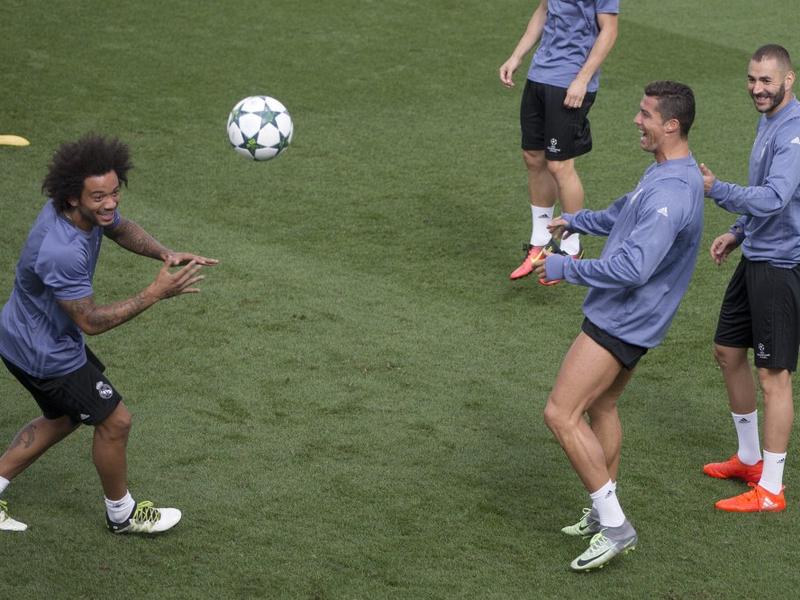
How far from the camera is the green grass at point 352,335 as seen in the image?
5.84m

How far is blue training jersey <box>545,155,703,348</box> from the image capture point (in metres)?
5.34

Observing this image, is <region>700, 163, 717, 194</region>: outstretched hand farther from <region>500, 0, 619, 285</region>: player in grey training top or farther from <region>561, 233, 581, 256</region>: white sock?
<region>561, 233, 581, 256</region>: white sock

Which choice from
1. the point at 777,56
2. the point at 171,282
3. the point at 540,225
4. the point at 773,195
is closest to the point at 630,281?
the point at 773,195

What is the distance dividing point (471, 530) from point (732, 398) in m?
1.71

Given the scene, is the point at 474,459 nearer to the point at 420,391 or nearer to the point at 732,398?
the point at 420,391

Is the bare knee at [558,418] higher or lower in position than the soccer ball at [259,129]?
lower

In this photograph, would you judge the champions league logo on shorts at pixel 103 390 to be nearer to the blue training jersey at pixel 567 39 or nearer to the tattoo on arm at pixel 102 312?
the tattoo on arm at pixel 102 312

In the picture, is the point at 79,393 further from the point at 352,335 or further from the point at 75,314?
the point at 352,335

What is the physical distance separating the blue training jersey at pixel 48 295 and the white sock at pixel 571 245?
4442 millimetres

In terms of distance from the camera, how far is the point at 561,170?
9.06 meters

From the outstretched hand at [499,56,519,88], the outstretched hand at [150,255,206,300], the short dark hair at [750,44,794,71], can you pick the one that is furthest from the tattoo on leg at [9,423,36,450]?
the outstretched hand at [499,56,519,88]

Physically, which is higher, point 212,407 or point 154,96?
point 154,96

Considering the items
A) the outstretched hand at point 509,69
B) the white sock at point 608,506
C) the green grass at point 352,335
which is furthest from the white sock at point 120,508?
the outstretched hand at point 509,69

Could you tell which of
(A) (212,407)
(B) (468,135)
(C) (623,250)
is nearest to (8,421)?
(A) (212,407)
